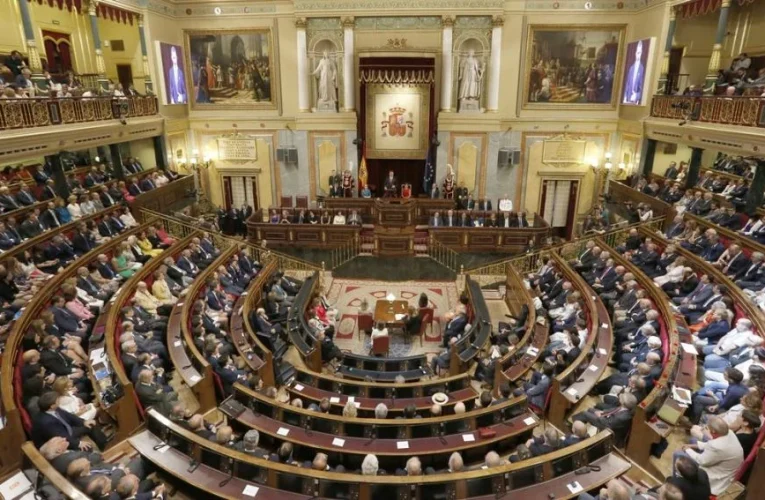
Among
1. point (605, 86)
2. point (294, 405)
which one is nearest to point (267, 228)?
point (294, 405)

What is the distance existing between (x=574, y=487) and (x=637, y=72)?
13.9 meters

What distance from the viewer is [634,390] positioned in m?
6.02

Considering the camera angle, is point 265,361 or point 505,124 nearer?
point 265,361

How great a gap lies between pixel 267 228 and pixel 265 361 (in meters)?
7.10

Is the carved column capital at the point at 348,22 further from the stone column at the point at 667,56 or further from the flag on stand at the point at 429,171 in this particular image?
the stone column at the point at 667,56

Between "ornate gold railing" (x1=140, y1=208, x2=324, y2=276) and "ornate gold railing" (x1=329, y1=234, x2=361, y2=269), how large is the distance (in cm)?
56

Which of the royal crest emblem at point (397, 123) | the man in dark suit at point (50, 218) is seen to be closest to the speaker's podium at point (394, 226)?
the royal crest emblem at point (397, 123)

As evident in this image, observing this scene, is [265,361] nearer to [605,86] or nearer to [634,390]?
[634,390]

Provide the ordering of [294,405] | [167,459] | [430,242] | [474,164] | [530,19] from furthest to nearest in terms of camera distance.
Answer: [474,164] < [530,19] < [430,242] < [294,405] < [167,459]

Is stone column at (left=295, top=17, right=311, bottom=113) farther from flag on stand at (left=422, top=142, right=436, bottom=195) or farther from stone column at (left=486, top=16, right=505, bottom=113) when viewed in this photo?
stone column at (left=486, top=16, right=505, bottom=113)

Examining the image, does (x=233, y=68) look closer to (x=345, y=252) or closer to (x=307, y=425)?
(x=345, y=252)

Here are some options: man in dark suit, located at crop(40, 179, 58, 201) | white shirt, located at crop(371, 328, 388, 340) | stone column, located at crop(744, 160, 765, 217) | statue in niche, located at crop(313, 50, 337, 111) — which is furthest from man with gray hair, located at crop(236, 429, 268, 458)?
statue in niche, located at crop(313, 50, 337, 111)

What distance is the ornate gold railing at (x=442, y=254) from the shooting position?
45.4 ft

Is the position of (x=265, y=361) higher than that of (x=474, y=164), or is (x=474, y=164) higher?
(x=474, y=164)
